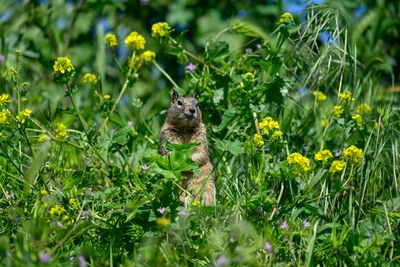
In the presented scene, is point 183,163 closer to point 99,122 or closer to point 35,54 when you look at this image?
point 99,122

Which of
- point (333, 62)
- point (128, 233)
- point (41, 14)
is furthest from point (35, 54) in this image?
point (128, 233)

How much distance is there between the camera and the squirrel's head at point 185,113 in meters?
3.96

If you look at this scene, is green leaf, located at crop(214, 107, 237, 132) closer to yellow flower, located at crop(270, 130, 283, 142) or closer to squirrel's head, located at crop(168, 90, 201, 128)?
squirrel's head, located at crop(168, 90, 201, 128)

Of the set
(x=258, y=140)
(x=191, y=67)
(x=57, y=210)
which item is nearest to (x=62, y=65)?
(x=57, y=210)

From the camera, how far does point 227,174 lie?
3.77 meters

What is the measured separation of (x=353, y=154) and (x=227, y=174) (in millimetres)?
765

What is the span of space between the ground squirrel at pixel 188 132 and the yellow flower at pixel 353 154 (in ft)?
2.68

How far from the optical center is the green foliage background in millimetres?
2885

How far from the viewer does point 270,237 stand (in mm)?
2891

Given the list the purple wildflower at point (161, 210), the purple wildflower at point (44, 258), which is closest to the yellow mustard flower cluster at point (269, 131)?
the purple wildflower at point (161, 210)

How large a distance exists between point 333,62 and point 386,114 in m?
0.60

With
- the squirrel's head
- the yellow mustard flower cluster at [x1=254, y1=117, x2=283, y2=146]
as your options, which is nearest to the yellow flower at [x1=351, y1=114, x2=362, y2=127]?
the yellow mustard flower cluster at [x1=254, y1=117, x2=283, y2=146]

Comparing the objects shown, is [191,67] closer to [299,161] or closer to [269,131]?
[269,131]

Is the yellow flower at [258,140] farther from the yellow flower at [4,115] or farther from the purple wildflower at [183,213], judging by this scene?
the yellow flower at [4,115]
